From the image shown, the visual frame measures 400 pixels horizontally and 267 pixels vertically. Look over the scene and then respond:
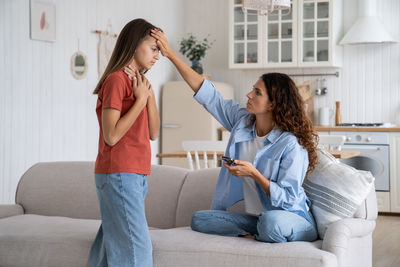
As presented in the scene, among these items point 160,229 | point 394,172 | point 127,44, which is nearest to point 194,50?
point 394,172

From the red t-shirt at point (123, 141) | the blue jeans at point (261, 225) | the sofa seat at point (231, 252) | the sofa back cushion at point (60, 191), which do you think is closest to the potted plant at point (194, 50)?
the sofa back cushion at point (60, 191)

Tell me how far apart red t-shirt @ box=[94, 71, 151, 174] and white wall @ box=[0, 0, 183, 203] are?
214 centimetres

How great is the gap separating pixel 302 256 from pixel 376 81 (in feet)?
14.2

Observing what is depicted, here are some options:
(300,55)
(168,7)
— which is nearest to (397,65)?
(300,55)

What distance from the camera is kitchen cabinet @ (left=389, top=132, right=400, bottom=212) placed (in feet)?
17.6

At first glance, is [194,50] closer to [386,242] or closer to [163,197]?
[386,242]

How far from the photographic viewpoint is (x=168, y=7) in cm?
643

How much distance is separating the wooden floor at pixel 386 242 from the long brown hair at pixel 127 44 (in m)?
2.32

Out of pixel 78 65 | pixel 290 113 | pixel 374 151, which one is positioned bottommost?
pixel 374 151

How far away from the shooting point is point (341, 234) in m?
2.21

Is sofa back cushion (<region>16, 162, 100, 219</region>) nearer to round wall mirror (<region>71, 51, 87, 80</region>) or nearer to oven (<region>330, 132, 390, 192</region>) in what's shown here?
round wall mirror (<region>71, 51, 87, 80</region>)

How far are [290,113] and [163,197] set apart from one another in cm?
89

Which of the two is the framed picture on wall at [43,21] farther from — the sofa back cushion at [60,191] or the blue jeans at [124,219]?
the blue jeans at [124,219]

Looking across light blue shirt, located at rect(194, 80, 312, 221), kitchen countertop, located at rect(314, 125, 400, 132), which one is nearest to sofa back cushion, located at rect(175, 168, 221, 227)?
light blue shirt, located at rect(194, 80, 312, 221)
